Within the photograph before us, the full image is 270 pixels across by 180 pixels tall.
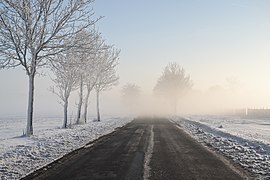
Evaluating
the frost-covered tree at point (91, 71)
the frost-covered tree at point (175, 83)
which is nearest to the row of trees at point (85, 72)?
the frost-covered tree at point (91, 71)

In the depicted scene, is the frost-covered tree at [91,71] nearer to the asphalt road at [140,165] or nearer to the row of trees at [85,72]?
the row of trees at [85,72]

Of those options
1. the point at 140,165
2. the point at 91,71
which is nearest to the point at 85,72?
the point at 91,71

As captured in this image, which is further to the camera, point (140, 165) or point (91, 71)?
point (91, 71)

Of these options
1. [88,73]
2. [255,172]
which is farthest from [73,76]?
[255,172]

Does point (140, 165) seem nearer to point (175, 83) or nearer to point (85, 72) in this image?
point (85, 72)

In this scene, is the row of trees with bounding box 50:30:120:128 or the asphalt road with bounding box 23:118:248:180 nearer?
the asphalt road with bounding box 23:118:248:180

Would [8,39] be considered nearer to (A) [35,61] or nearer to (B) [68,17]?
(A) [35,61]

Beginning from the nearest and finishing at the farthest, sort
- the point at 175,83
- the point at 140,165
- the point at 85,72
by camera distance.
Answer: the point at 140,165
the point at 85,72
the point at 175,83

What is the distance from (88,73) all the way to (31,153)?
2667 cm

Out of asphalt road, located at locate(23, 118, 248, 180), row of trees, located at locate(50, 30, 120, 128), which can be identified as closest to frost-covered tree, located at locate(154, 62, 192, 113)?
row of trees, located at locate(50, 30, 120, 128)

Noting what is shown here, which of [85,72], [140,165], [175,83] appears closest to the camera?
[140,165]

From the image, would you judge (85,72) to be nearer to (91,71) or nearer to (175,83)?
(91,71)

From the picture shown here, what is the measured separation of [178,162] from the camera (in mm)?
11227

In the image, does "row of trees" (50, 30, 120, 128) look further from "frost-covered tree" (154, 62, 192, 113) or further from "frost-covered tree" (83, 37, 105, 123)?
"frost-covered tree" (154, 62, 192, 113)
